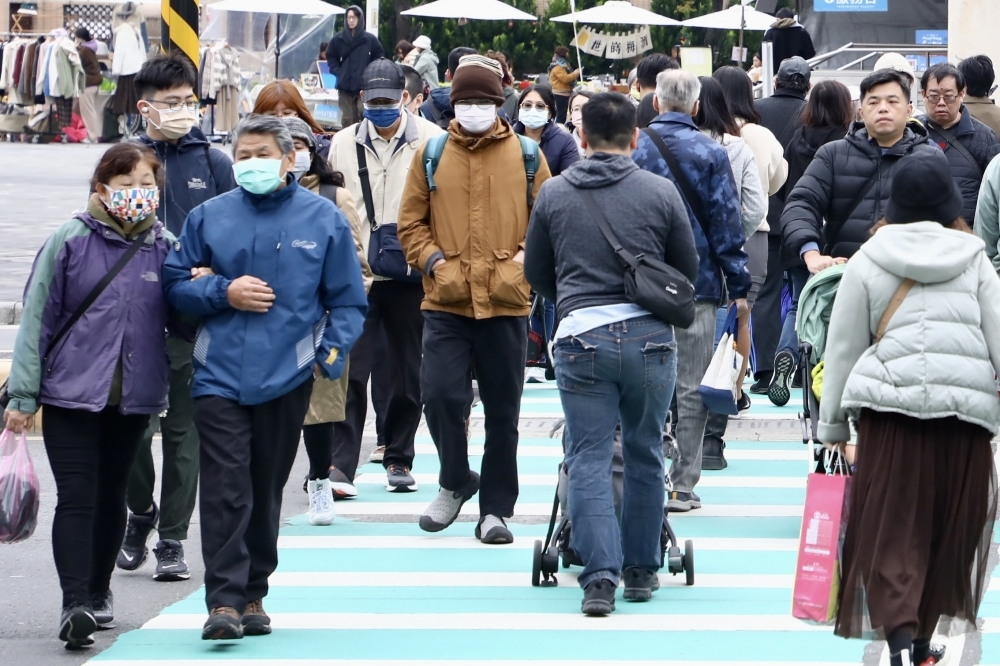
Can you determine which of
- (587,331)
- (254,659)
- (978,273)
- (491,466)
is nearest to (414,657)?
(254,659)

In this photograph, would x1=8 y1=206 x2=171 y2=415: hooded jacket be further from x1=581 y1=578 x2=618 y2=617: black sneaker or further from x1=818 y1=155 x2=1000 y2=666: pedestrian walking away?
x1=818 y1=155 x2=1000 y2=666: pedestrian walking away

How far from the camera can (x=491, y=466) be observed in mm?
7789

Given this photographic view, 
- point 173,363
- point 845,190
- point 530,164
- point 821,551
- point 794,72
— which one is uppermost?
point 794,72

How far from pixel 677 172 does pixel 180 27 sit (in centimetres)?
300

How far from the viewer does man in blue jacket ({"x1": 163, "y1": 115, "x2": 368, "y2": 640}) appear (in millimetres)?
6059

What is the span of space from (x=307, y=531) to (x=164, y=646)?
2.12m

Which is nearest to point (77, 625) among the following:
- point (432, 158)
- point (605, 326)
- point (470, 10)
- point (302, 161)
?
point (605, 326)

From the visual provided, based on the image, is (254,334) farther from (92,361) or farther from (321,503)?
(321,503)

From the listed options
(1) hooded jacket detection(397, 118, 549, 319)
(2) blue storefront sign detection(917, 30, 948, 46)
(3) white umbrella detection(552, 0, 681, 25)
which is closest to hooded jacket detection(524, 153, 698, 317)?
(1) hooded jacket detection(397, 118, 549, 319)

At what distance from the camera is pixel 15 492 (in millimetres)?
6332

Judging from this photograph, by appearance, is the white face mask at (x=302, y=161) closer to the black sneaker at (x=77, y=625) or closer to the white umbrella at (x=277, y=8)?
the black sneaker at (x=77, y=625)

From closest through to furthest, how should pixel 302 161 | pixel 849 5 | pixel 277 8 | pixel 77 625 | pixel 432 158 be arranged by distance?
1. pixel 77 625
2. pixel 432 158
3. pixel 302 161
4. pixel 849 5
5. pixel 277 8

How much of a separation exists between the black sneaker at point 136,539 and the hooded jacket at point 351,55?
18.4 m

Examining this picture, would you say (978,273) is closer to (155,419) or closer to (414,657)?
(414,657)
